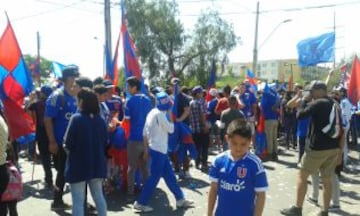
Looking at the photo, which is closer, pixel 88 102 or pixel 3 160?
pixel 3 160

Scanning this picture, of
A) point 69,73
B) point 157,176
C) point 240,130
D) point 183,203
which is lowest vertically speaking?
point 183,203

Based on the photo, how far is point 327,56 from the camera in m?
13.5

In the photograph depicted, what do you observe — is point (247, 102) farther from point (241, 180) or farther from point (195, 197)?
point (241, 180)

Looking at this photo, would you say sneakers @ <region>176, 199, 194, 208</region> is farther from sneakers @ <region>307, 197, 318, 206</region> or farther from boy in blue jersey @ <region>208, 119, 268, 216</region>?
boy in blue jersey @ <region>208, 119, 268, 216</region>

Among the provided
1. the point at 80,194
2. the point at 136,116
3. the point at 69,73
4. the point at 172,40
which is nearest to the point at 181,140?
the point at 136,116

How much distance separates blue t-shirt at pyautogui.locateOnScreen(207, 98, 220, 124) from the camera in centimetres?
1341

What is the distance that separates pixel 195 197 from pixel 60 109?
278 centimetres

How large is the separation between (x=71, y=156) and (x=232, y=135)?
2.42m

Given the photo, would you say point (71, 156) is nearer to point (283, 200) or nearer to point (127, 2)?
point (283, 200)

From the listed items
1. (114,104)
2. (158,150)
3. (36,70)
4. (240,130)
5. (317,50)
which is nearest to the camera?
(240,130)

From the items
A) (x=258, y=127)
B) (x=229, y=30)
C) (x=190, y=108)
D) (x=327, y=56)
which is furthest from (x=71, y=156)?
(x=229, y=30)

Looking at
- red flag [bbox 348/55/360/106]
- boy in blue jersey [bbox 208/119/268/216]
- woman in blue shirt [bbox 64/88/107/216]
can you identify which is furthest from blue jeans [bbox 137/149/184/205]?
red flag [bbox 348/55/360/106]

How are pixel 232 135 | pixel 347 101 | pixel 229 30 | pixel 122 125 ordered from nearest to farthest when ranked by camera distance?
pixel 232 135
pixel 122 125
pixel 347 101
pixel 229 30

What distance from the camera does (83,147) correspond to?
18.3 feet
